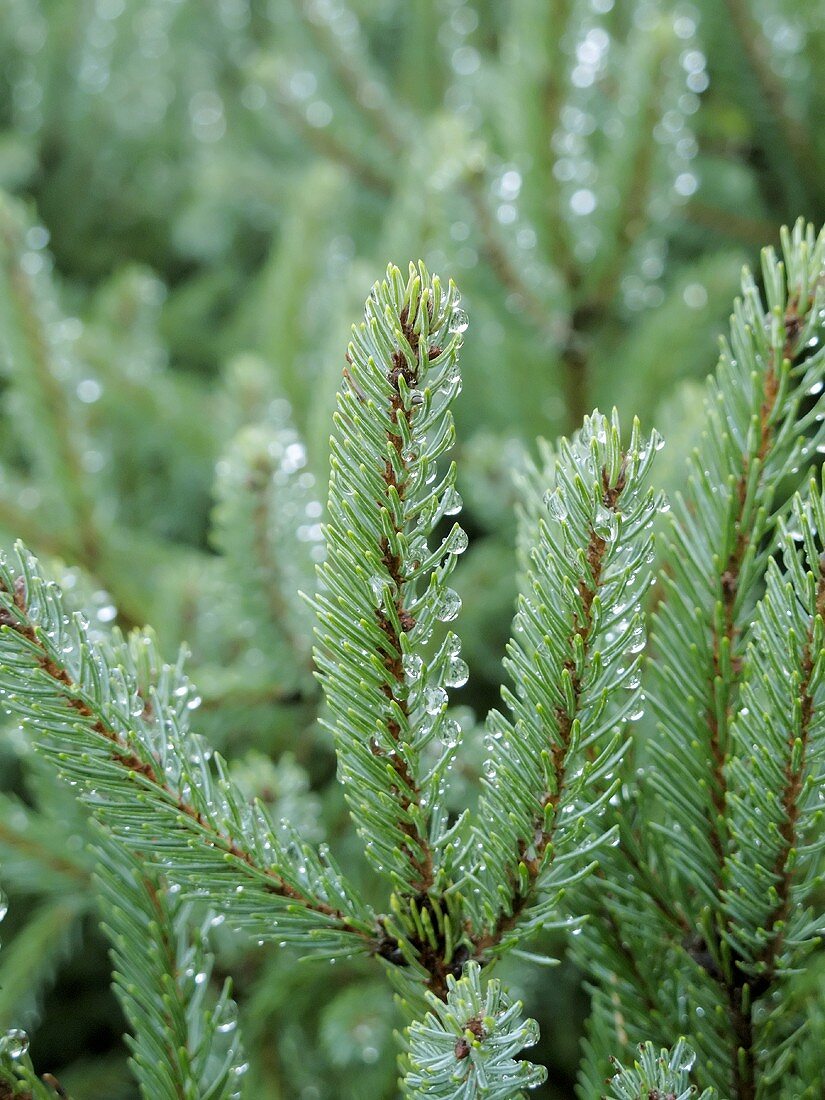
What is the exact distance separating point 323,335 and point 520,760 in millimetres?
1021

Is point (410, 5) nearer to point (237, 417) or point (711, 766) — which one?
point (237, 417)

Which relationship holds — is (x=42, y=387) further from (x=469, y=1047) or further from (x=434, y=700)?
(x=469, y=1047)

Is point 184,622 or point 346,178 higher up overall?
point 346,178

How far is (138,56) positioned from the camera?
197 centimetres

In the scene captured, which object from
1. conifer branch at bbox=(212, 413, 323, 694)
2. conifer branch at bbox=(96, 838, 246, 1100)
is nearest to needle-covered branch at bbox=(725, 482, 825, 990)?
conifer branch at bbox=(96, 838, 246, 1100)

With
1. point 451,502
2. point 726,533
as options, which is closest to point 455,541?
point 451,502

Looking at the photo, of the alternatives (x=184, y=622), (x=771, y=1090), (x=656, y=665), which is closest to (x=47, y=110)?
(x=184, y=622)

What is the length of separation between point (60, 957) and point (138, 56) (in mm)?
1720

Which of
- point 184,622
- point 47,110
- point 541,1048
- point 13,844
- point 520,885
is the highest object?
point 47,110

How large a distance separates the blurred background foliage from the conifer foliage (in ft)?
0.77

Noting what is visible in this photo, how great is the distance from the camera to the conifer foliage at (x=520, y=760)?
18.6 inches

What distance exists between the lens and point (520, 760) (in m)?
0.51

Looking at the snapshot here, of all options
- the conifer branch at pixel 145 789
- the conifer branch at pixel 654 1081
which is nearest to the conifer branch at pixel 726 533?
the conifer branch at pixel 654 1081

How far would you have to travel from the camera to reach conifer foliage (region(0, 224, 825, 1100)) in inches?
18.6
